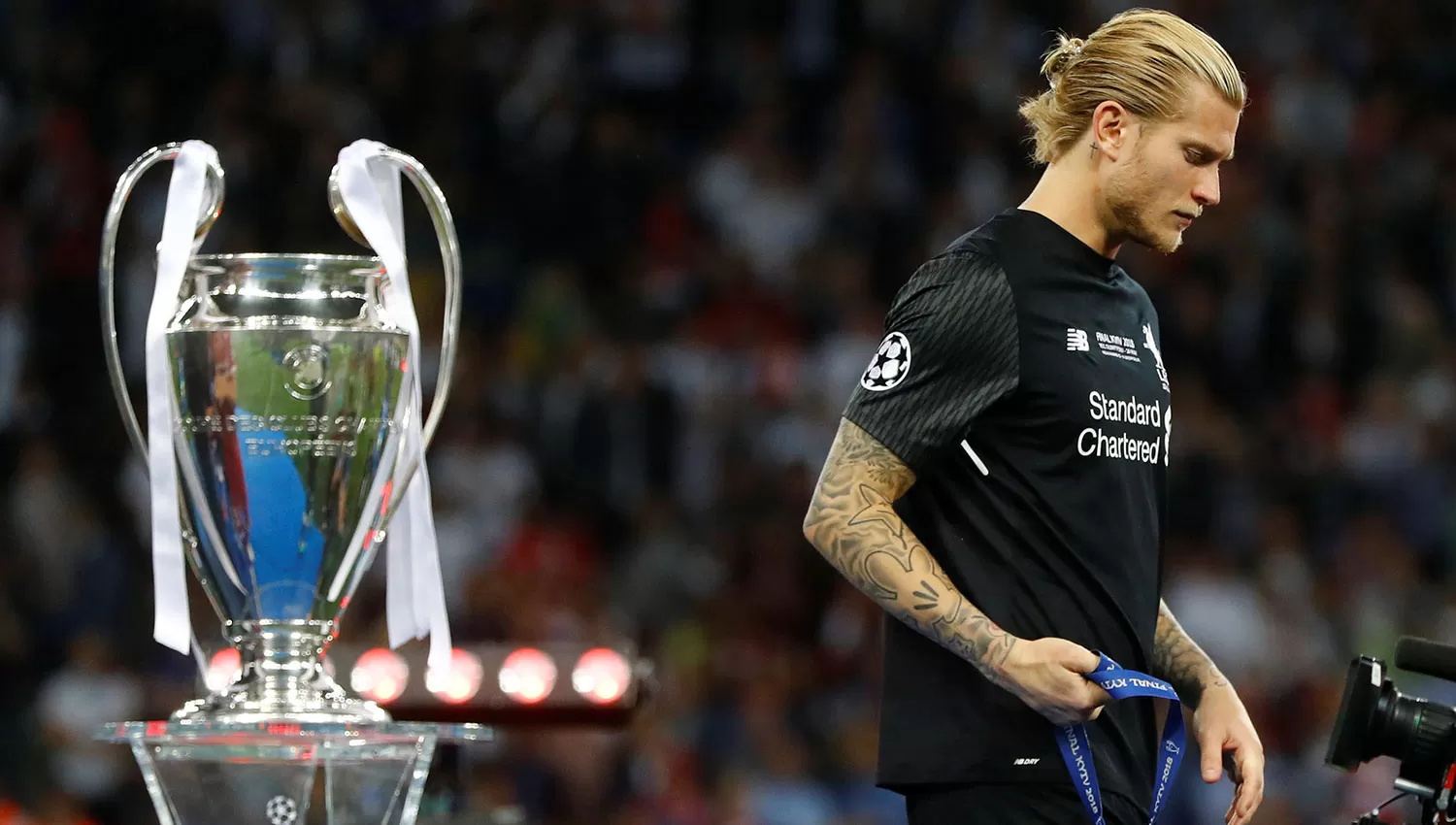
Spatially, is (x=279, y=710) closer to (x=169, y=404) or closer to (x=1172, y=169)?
(x=169, y=404)

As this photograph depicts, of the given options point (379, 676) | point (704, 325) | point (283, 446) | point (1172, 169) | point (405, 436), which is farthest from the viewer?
Answer: point (704, 325)

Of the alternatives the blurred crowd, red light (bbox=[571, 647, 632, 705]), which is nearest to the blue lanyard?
red light (bbox=[571, 647, 632, 705])

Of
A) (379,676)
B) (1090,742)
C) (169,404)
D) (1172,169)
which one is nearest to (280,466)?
(169,404)

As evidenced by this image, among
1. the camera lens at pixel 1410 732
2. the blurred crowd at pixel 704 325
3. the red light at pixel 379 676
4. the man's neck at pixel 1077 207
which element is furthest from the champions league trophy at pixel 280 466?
the blurred crowd at pixel 704 325

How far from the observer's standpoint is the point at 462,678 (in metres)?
3.79

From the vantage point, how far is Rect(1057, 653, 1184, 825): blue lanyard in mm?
2252

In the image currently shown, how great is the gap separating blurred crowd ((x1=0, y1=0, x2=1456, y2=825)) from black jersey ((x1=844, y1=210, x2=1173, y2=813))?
347 cm

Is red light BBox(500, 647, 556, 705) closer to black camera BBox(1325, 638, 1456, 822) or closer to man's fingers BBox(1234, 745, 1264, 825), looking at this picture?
man's fingers BBox(1234, 745, 1264, 825)

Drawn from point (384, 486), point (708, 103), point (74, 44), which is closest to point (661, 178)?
point (708, 103)

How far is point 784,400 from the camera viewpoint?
7719mm

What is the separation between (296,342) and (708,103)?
274 inches

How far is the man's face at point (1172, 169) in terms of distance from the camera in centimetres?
247

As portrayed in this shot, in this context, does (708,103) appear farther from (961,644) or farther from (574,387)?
(961,644)

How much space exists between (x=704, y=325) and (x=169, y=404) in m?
5.79
